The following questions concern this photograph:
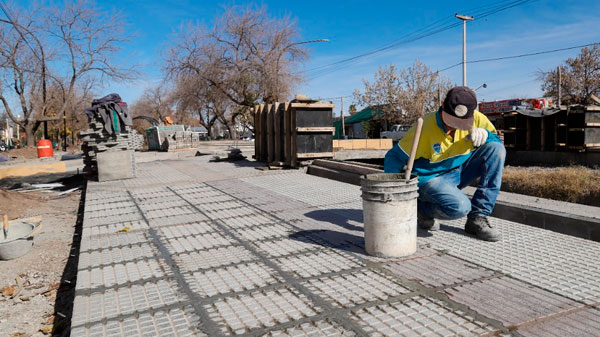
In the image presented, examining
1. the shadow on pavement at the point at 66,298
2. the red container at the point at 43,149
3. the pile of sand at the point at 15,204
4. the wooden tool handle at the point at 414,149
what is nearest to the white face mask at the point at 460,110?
the wooden tool handle at the point at 414,149

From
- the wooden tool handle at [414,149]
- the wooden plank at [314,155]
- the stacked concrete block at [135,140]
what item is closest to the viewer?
the wooden tool handle at [414,149]

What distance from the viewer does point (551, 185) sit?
9.85 metres

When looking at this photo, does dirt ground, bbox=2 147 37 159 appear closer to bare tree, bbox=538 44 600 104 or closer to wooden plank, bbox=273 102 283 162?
wooden plank, bbox=273 102 283 162

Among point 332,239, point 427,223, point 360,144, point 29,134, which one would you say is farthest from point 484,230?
point 29,134

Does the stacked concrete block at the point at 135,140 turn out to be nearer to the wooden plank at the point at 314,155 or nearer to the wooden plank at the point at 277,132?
the wooden plank at the point at 277,132

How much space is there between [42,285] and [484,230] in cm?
446

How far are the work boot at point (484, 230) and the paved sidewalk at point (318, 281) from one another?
92mm

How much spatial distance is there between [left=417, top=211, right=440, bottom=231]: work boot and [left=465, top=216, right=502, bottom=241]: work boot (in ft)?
1.28

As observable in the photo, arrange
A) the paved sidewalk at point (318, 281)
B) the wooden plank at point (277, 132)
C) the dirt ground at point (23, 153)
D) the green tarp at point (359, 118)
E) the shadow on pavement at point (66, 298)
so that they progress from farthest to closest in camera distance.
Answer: the green tarp at point (359, 118)
the dirt ground at point (23, 153)
the wooden plank at point (277, 132)
the shadow on pavement at point (66, 298)
the paved sidewalk at point (318, 281)

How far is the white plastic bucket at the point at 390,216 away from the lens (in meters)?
3.64

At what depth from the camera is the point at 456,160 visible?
434 cm

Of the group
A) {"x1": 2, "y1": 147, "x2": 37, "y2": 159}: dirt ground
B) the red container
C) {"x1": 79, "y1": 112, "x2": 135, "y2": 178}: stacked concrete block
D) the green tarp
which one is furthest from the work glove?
the green tarp

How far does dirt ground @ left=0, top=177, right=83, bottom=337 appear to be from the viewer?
3420mm

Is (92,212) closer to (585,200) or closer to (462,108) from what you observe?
(462,108)
